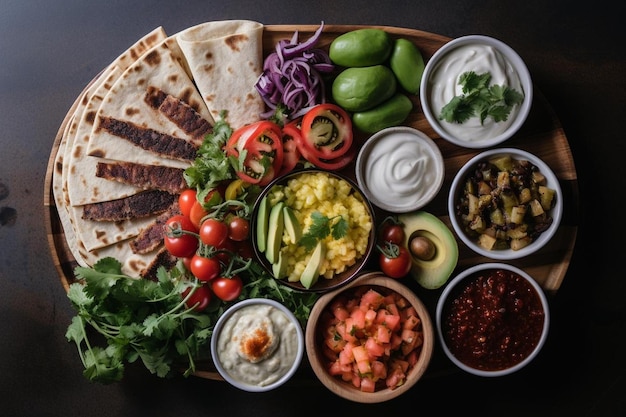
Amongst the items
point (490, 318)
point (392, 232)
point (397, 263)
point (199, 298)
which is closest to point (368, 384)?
point (397, 263)

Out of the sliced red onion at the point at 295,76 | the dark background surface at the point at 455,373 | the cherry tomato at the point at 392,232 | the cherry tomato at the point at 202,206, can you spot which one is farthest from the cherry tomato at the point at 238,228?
the dark background surface at the point at 455,373

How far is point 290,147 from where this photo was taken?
12.4 feet

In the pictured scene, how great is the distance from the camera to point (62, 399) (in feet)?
14.4

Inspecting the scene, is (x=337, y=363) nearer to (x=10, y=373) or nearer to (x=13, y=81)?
(x=10, y=373)

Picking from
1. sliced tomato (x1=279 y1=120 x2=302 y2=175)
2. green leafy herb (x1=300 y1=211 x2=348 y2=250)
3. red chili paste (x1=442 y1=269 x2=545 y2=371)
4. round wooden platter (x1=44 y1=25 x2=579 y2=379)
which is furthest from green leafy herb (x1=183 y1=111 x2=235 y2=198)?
red chili paste (x1=442 y1=269 x2=545 y2=371)

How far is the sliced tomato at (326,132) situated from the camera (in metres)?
3.68

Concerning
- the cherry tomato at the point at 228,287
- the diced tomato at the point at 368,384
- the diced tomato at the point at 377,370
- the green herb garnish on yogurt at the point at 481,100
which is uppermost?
the green herb garnish on yogurt at the point at 481,100

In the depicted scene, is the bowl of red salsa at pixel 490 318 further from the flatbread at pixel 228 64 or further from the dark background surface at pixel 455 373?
the flatbread at pixel 228 64

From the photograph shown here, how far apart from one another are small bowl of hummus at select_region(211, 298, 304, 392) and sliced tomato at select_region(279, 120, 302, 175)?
37.8 inches

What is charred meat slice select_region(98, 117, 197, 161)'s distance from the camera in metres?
3.86

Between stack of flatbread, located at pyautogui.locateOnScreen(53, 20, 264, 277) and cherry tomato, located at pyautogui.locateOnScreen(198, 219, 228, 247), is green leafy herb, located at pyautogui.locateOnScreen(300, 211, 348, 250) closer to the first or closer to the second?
cherry tomato, located at pyautogui.locateOnScreen(198, 219, 228, 247)

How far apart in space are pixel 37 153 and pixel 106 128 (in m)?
0.90

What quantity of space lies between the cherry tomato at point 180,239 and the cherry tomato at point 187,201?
0.05 meters

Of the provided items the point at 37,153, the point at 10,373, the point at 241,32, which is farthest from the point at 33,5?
the point at 10,373
